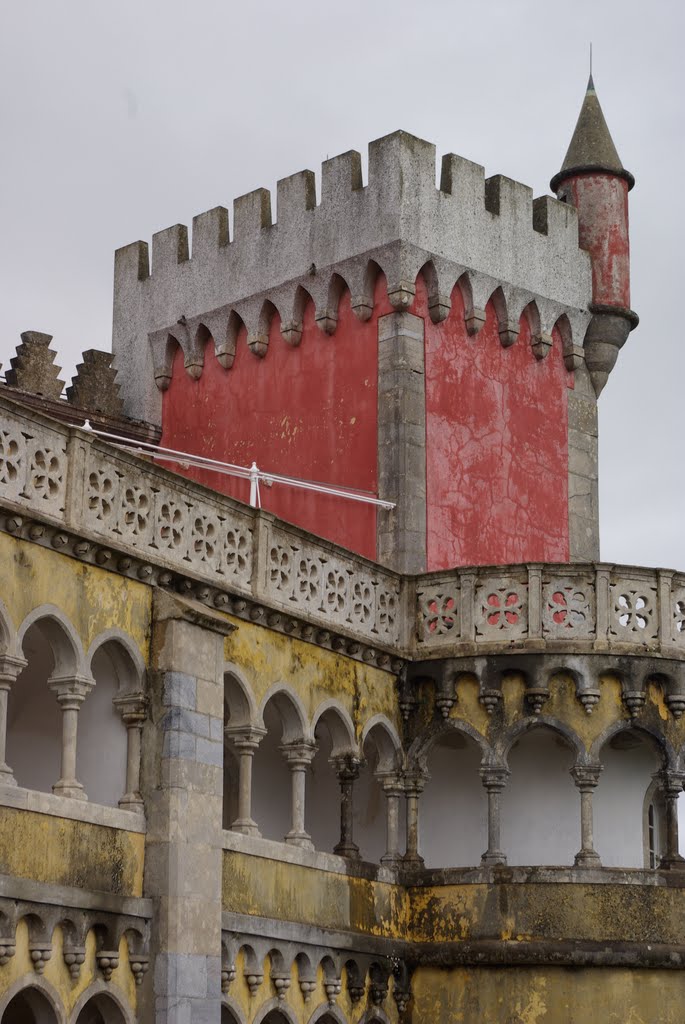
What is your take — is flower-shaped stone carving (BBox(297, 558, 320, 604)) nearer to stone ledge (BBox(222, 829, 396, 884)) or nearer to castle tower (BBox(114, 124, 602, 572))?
stone ledge (BBox(222, 829, 396, 884))

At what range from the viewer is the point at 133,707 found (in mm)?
20516

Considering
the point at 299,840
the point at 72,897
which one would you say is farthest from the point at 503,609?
the point at 72,897

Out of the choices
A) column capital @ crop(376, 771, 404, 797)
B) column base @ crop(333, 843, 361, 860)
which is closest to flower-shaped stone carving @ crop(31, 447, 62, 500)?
column base @ crop(333, 843, 361, 860)

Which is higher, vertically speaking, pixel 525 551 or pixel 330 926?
pixel 525 551

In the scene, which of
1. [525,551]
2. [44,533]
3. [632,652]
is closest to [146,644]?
[44,533]

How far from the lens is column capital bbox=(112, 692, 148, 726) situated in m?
20.5

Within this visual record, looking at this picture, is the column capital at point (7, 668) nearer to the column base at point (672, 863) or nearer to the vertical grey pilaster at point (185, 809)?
the vertical grey pilaster at point (185, 809)

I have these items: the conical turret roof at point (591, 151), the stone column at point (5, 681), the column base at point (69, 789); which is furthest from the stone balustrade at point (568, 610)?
the conical turret roof at point (591, 151)

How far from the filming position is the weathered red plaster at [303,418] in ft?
90.0

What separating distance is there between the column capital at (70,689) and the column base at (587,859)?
23.4 feet

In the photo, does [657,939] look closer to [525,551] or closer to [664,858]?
[664,858]

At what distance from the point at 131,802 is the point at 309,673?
3755mm

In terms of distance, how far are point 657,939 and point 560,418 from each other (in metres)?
8.56

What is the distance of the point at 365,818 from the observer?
86.1 ft
